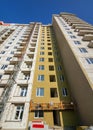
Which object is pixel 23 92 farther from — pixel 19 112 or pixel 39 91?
pixel 19 112

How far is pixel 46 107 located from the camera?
1906 centimetres

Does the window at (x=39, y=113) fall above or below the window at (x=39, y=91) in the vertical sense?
below

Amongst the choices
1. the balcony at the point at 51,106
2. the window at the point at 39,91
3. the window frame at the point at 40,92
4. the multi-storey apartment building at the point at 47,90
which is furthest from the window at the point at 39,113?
the window at the point at 39,91

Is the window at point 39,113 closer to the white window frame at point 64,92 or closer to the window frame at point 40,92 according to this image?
the window frame at point 40,92

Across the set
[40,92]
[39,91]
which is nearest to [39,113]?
[40,92]

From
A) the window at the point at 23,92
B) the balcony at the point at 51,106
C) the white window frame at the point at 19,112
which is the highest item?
the window at the point at 23,92

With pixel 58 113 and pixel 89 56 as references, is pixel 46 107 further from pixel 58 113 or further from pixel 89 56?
pixel 89 56

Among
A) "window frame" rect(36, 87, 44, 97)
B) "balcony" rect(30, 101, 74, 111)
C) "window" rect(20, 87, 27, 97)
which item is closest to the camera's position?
"balcony" rect(30, 101, 74, 111)

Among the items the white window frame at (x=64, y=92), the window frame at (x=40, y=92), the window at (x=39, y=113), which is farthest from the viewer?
the white window frame at (x=64, y=92)

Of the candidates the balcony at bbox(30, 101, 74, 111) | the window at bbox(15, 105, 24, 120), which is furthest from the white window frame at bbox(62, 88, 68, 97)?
the window at bbox(15, 105, 24, 120)

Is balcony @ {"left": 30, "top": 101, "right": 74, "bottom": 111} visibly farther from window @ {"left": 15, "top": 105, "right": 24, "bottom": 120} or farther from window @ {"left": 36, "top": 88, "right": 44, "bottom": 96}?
window @ {"left": 36, "top": 88, "right": 44, "bottom": 96}

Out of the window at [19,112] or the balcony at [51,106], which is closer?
the window at [19,112]

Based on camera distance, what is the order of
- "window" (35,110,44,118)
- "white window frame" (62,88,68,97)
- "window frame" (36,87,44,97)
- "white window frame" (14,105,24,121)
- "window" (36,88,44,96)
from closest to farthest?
"white window frame" (14,105,24,121), "window" (35,110,44,118), "window frame" (36,87,44,97), "window" (36,88,44,96), "white window frame" (62,88,68,97)

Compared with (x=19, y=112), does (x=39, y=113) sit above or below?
above
